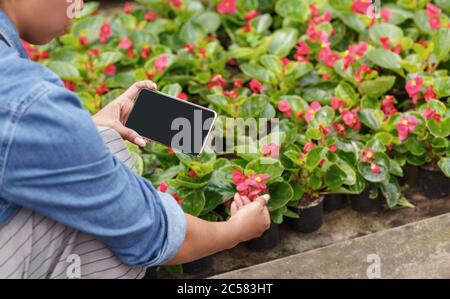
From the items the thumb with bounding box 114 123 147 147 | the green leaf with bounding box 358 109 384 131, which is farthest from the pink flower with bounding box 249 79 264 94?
the thumb with bounding box 114 123 147 147

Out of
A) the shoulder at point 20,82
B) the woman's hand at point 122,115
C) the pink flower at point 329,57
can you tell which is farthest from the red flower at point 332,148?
the shoulder at point 20,82

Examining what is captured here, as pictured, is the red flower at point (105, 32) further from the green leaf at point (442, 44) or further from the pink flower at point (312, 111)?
the green leaf at point (442, 44)

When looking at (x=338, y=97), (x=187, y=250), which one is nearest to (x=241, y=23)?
(x=338, y=97)

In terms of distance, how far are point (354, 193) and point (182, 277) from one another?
0.54 m

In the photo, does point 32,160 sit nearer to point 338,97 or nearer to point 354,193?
point 354,193

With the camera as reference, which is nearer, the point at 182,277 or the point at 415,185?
the point at 182,277

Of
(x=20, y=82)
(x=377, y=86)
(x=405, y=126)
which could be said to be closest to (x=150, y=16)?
(x=377, y=86)

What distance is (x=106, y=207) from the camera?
3.91 ft

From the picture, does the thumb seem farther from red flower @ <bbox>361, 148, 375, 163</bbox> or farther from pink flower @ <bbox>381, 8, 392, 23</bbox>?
pink flower @ <bbox>381, 8, 392, 23</bbox>

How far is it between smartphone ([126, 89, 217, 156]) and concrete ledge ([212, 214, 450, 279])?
329 millimetres

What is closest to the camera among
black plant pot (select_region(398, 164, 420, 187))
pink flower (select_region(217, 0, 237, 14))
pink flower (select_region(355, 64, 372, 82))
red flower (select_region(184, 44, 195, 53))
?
black plant pot (select_region(398, 164, 420, 187))

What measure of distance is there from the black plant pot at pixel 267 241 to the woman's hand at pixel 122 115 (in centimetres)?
52

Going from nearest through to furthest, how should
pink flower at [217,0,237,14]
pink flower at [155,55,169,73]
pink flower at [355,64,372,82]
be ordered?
pink flower at [355,64,372,82], pink flower at [155,55,169,73], pink flower at [217,0,237,14]

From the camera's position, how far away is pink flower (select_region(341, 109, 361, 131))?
84.6 inches
